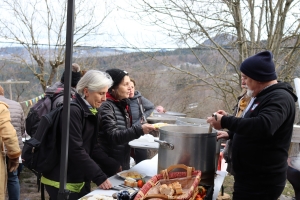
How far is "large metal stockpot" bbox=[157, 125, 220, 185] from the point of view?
6.05 ft

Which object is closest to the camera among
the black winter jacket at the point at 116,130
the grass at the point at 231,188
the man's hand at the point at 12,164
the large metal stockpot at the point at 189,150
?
the large metal stockpot at the point at 189,150

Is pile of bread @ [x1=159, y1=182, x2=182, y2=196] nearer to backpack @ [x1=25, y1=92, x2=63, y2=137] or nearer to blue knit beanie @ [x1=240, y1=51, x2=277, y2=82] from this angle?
blue knit beanie @ [x1=240, y1=51, x2=277, y2=82]

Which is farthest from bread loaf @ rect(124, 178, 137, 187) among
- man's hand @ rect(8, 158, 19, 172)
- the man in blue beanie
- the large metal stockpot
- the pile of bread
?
man's hand @ rect(8, 158, 19, 172)

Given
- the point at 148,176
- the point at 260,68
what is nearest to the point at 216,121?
the point at 260,68

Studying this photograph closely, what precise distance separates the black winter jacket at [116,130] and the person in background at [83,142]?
0.71 feet

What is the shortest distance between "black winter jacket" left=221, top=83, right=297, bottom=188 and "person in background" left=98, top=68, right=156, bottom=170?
62 cm

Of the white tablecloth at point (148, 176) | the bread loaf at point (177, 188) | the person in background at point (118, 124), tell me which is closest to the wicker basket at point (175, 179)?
the bread loaf at point (177, 188)

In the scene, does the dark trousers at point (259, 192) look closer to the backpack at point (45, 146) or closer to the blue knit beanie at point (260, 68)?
the blue knit beanie at point (260, 68)

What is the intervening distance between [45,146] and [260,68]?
1.38 m

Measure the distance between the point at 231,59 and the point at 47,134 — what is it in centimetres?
546

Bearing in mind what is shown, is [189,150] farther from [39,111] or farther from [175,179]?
[39,111]

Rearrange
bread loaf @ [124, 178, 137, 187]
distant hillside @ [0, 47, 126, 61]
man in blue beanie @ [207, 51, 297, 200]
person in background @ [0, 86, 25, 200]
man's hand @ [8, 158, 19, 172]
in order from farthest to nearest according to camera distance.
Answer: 1. distant hillside @ [0, 47, 126, 61]
2. person in background @ [0, 86, 25, 200]
3. man's hand @ [8, 158, 19, 172]
4. bread loaf @ [124, 178, 137, 187]
5. man in blue beanie @ [207, 51, 297, 200]

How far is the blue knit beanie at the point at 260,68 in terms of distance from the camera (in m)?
2.02

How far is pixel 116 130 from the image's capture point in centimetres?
243
